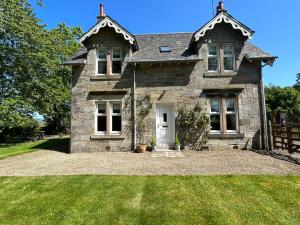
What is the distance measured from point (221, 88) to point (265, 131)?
359 centimetres

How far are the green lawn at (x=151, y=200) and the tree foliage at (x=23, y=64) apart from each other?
543 inches

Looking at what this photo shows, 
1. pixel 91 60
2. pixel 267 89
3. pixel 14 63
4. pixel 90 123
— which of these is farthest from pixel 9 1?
pixel 267 89

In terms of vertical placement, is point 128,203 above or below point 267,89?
below

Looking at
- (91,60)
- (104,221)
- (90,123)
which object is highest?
(91,60)

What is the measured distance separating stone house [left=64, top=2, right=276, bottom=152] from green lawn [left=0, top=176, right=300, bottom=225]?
18.9 feet

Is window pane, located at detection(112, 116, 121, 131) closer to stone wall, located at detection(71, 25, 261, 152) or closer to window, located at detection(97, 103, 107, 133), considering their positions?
stone wall, located at detection(71, 25, 261, 152)

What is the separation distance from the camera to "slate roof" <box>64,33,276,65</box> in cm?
1277

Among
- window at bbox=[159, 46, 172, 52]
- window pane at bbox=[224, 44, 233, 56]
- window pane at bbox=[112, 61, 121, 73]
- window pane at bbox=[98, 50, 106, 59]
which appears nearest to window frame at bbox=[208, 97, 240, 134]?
window pane at bbox=[224, 44, 233, 56]

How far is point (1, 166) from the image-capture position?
31.3ft

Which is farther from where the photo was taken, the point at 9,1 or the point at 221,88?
the point at 9,1

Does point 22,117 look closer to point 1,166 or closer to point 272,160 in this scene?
point 1,166

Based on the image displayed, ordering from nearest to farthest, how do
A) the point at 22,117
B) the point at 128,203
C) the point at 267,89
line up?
the point at 128,203 → the point at 22,117 → the point at 267,89

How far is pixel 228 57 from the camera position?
43.2 ft

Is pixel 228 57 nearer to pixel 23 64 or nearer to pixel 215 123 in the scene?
pixel 215 123
